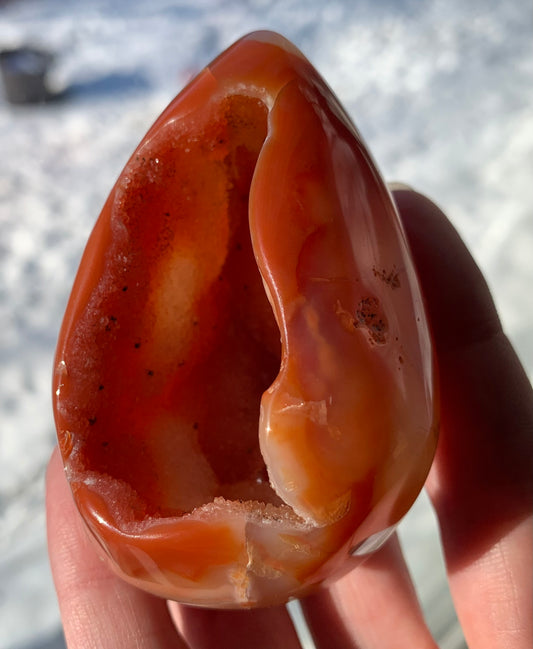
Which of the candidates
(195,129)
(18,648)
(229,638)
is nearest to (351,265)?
(195,129)

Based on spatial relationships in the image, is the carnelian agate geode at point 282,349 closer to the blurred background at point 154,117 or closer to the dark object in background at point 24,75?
the blurred background at point 154,117

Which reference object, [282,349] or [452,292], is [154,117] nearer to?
[452,292]

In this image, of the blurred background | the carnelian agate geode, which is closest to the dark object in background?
the blurred background

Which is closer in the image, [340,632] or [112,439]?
[112,439]

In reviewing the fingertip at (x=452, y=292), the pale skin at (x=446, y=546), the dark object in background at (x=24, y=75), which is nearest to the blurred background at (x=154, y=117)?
the dark object in background at (x=24, y=75)

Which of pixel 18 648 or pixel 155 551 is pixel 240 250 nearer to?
pixel 155 551

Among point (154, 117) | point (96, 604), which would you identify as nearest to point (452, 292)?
point (96, 604)

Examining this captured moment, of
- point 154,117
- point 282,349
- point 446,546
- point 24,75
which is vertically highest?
point 24,75
